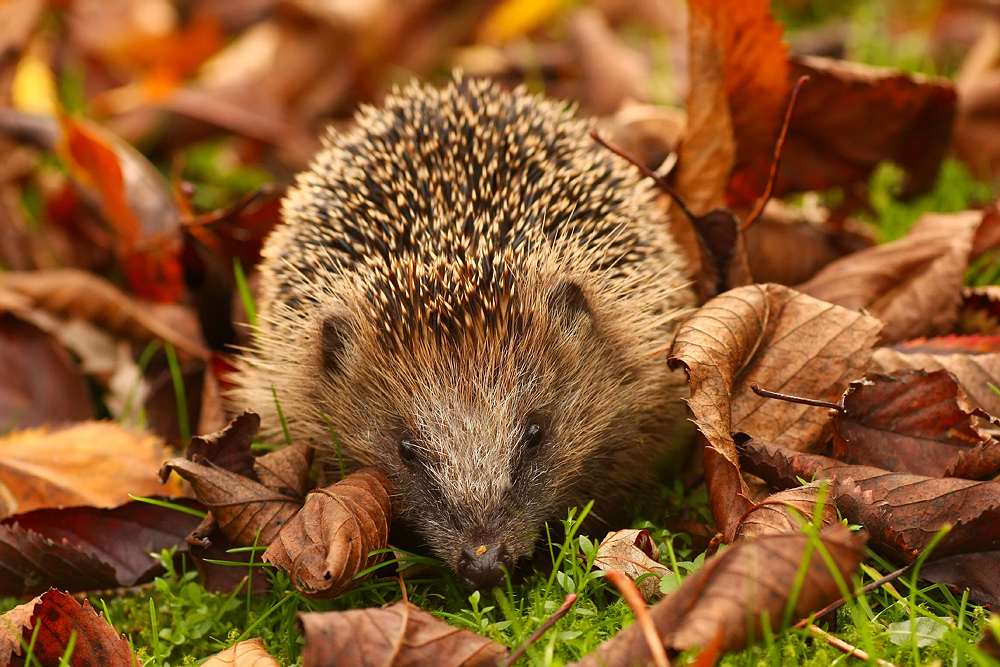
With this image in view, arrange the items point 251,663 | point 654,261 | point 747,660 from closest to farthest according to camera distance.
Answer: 1. point 747,660
2. point 251,663
3. point 654,261

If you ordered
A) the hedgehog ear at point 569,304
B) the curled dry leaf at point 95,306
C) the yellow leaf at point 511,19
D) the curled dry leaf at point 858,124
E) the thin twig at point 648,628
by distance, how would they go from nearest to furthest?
the thin twig at point 648,628 < the hedgehog ear at point 569,304 < the curled dry leaf at point 858,124 < the curled dry leaf at point 95,306 < the yellow leaf at point 511,19

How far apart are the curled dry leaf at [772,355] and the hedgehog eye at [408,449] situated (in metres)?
0.82

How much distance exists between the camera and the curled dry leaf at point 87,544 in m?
2.84

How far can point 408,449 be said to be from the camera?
2979mm

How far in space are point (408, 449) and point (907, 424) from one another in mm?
1441

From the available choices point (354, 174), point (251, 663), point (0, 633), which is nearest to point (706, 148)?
point (354, 174)

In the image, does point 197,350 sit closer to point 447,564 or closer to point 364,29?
point 447,564

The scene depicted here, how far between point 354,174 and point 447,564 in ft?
5.11

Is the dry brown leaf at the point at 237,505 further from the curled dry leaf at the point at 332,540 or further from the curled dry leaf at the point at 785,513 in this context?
the curled dry leaf at the point at 785,513

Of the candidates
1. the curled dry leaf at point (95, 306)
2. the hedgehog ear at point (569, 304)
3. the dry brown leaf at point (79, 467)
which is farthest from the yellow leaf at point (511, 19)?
the dry brown leaf at point (79, 467)

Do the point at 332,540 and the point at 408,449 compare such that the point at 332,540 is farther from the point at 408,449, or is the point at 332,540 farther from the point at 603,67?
the point at 603,67

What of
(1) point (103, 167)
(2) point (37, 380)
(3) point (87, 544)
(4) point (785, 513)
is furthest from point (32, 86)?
(4) point (785, 513)

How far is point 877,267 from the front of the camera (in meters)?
3.53

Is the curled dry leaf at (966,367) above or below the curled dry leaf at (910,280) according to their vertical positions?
below
